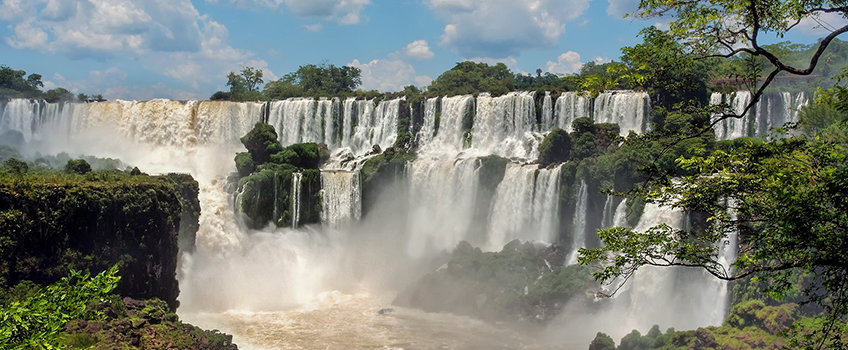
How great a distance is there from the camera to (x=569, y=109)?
35969 mm

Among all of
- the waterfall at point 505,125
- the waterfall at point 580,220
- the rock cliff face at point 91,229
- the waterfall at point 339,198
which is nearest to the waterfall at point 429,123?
the waterfall at point 505,125

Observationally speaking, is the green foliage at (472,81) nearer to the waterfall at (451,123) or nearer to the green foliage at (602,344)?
the waterfall at (451,123)

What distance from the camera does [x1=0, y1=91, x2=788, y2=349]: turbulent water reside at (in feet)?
75.8

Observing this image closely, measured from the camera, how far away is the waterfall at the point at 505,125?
3666 cm

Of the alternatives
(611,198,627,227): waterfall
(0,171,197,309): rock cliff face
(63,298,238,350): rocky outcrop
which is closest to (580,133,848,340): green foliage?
(63,298,238,350): rocky outcrop

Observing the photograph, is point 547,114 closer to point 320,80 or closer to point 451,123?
point 451,123

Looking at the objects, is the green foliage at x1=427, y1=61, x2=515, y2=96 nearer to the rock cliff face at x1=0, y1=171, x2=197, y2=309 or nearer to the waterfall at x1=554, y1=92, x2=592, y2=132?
the waterfall at x1=554, y1=92, x2=592, y2=132

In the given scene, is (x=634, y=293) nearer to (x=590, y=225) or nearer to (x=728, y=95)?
(x=590, y=225)

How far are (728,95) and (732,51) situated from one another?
1157 inches

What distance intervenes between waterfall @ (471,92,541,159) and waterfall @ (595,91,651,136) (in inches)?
144

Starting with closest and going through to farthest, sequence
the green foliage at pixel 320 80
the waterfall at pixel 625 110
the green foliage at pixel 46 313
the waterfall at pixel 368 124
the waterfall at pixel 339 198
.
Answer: the green foliage at pixel 46 313 < the waterfall at pixel 339 198 < the waterfall at pixel 625 110 < the waterfall at pixel 368 124 < the green foliage at pixel 320 80

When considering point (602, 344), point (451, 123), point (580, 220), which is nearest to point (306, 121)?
point (451, 123)

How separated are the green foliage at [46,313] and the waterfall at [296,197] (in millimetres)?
23729

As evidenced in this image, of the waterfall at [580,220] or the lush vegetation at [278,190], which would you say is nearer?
the waterfall at [580,220]
